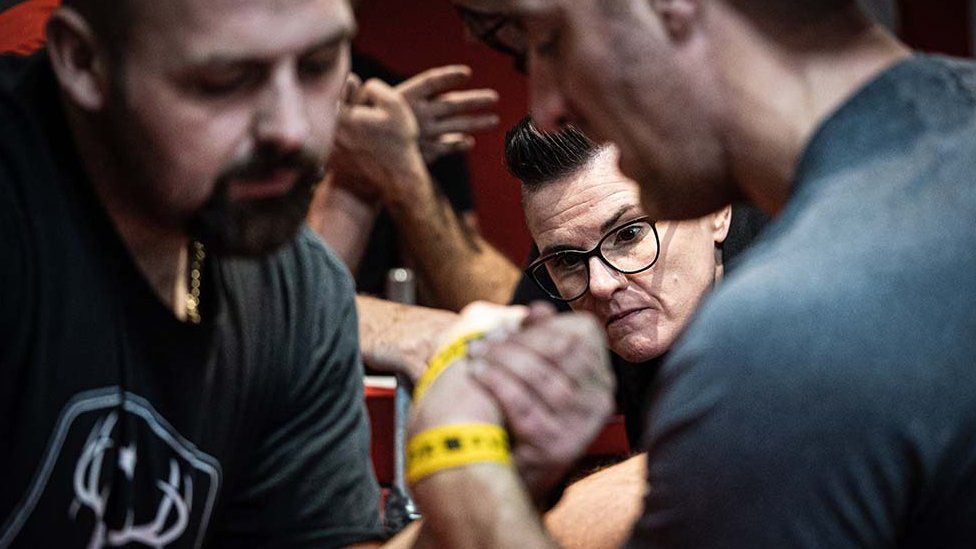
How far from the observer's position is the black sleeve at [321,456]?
1626mm

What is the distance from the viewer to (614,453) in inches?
93.0

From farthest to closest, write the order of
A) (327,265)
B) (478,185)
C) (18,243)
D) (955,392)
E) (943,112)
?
(478,185)
(327,265)
(18,243)
(943,112)
(955,392)

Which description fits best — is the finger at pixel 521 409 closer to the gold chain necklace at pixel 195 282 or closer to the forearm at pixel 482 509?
the forearm at pixel 482 509

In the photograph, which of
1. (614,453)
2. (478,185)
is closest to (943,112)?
(614,453)

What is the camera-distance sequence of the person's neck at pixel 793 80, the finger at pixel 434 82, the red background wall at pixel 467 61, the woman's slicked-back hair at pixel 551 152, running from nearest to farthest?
the person's neck at pixel 793 80 → the woman's slicked-back hair at pixel 551 152 → the finger at pixel 434 82 → the red background wall at pixel 467 61

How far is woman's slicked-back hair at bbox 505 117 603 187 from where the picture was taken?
2.15m

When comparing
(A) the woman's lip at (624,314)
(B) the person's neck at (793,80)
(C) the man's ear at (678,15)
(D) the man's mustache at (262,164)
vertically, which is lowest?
(A) the woman's lip at (624,314)

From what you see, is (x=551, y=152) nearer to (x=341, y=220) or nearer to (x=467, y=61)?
(x=341, y=220)

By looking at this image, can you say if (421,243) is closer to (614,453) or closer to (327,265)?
(614,453)

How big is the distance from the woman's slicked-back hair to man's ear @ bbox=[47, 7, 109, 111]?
99 cm

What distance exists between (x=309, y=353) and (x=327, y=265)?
14 centimetres

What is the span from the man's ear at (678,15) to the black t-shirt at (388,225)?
2030mm

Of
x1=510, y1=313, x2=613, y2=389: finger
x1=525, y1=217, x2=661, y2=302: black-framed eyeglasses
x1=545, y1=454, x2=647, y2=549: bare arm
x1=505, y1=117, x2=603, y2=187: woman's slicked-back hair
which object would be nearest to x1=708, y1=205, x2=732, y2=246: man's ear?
x1=525, y1=217, x2=661, y2=302: black-framed eyeglasses

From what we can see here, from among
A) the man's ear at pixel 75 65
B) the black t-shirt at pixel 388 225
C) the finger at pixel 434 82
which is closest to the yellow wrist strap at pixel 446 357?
the man's ear at pixel 75 65
